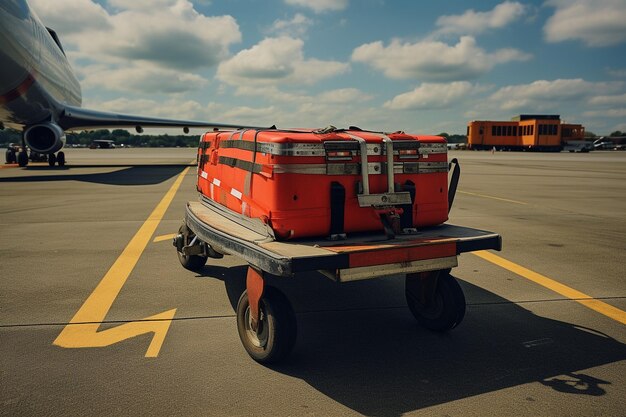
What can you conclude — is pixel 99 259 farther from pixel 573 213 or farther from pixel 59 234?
pixel 573 213

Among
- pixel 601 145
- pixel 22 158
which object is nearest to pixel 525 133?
pixel 601 145

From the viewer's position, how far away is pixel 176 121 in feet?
95.3

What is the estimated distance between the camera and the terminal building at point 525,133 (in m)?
59.0

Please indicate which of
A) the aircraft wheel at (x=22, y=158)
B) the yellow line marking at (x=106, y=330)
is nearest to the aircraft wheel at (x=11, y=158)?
the aircraft wheel at (x=22, y=158)

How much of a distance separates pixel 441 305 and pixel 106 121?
86.1 feet

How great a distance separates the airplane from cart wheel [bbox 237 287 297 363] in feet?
50.1

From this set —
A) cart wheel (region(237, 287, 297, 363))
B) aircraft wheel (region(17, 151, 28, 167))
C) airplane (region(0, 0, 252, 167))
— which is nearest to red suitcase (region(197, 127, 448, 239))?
cart wheel (region(237, 287, 297, 363))

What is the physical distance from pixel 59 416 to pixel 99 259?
153 inches

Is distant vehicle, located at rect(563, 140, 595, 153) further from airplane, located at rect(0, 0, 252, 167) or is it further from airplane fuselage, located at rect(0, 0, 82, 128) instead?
airplane fuselage, located at rect(0, 0, 82, 128)

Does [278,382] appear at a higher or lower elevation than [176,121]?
lower

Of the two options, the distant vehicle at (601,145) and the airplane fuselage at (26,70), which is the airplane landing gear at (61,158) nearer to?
the airplane fuselage at (26,70)

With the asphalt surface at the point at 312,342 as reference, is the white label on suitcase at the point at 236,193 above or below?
above

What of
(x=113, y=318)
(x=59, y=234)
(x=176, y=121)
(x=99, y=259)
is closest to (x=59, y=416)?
(x=113, y=318)

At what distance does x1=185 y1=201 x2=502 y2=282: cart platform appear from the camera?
3.02 metres
